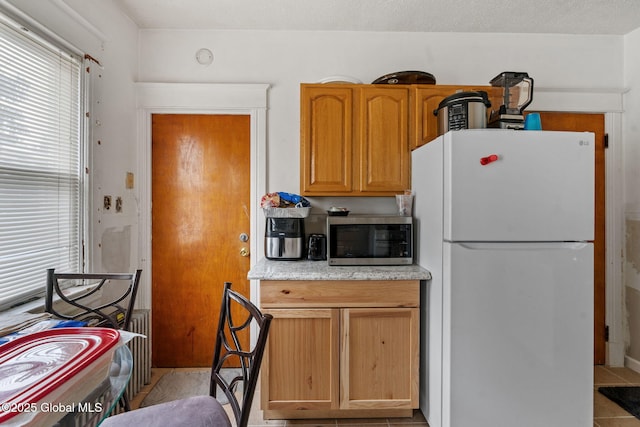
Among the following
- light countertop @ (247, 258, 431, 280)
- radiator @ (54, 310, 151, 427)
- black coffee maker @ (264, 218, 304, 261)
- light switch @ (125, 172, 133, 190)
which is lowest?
radiator @ (54, 310, 151, 427)

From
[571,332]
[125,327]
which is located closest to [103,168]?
[125,327]

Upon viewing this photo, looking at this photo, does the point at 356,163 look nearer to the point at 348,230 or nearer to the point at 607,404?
the point at 348,230

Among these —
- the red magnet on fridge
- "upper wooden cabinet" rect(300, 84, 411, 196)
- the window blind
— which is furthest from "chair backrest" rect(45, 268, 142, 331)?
the red magnet on fridge

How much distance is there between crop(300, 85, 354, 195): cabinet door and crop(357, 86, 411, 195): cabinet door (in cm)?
9

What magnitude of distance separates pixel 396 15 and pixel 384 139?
0.87 metres

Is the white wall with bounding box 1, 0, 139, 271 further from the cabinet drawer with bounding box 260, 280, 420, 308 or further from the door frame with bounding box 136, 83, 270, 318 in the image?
the cabinet drawer with bounding box 260, 280, 420, 308

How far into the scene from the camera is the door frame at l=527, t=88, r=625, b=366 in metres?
2.38

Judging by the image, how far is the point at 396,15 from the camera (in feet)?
7.12

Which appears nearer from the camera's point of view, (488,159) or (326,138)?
(488,159)

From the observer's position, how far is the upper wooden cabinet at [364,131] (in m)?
2.12

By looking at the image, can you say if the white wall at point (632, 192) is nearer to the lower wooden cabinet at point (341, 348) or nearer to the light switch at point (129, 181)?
the lower wooden cabinet at point (341, 348)

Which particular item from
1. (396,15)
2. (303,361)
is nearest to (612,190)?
(396,15)

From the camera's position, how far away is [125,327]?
1467 mm

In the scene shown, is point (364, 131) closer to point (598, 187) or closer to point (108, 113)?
point (108, 113)
